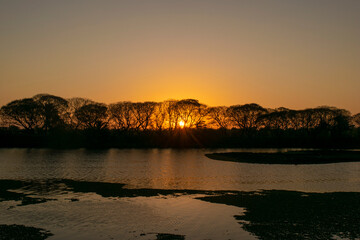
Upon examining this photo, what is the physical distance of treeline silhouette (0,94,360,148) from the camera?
406 feet

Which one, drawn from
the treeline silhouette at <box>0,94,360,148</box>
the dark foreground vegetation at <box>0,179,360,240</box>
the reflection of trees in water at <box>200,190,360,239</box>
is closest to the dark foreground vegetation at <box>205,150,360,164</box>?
the dark foreground vegetation at <box>0,179,360,240</box>

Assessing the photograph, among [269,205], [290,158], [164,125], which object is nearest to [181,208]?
[269,205]

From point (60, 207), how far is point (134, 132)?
4622 inches

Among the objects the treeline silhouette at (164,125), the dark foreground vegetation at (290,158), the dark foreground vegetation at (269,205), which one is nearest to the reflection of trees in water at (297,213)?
the dark foreground vegetation at (269,205)

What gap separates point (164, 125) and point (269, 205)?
123804mm

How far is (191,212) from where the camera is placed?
21.1m

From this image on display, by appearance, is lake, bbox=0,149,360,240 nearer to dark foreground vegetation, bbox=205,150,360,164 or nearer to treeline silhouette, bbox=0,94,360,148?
dark foreground vegetation, bbox=205,150,360,164

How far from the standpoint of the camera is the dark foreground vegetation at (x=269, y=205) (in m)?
16.4

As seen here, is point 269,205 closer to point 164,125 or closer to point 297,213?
point 297,213

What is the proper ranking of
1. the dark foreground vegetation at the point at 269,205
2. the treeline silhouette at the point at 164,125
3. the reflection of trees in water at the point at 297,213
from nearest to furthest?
the reflection of trees in water at the point at 297,213 → the dark foreground vegetation at the point at 269,205 → the treeline silhouette at the point at 164,125

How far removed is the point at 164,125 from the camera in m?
146

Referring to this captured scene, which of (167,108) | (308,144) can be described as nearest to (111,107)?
(167,108)

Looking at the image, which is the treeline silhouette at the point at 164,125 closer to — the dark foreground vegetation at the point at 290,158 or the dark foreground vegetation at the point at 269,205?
the dark foreground vegetation at the point at 290,158

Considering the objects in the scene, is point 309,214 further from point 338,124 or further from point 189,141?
point 338,124
